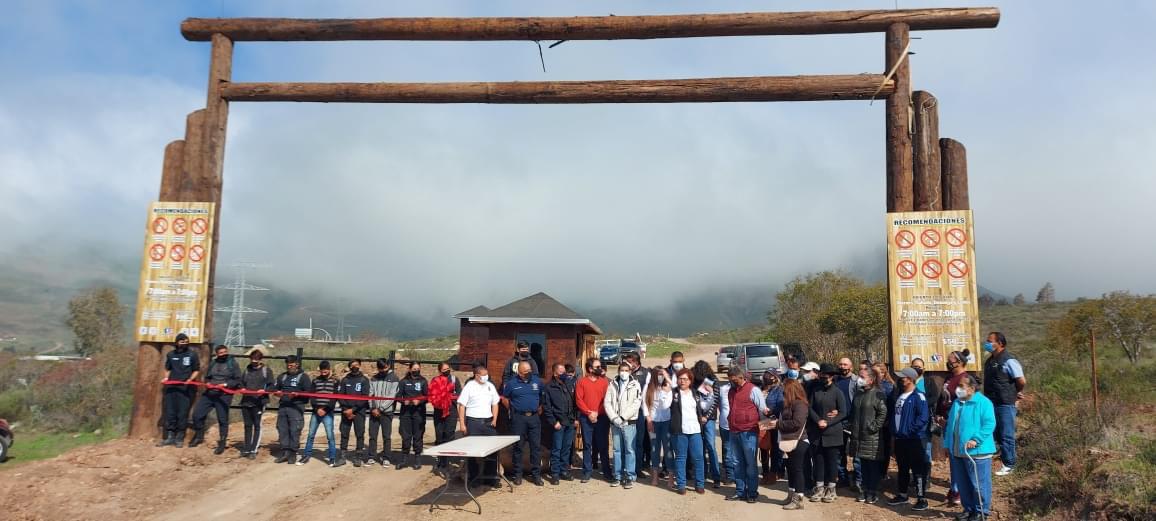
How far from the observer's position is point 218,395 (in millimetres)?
10648

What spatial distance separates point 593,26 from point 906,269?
5809 mm

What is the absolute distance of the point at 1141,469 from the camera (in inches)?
282

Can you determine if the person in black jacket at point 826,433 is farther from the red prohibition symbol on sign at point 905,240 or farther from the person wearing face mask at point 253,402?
the person wearing face mask at point 253,402

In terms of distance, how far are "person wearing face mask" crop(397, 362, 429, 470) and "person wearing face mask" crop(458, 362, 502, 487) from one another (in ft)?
3.67

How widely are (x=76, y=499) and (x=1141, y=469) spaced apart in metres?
12.0

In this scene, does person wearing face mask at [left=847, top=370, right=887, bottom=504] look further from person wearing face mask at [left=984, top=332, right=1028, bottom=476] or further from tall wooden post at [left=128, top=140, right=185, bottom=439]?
tall wooden post at [left=128, top=140, right=185, bottom=439]

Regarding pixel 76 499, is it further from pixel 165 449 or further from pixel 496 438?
pixel 496 438

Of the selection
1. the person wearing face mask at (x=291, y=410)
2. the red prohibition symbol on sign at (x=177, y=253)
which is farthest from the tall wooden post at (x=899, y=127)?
the red prohibition symbol on sign at (x=177, y=253)

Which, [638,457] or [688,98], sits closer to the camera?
[638,457]

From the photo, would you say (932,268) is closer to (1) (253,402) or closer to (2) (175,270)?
(1) (253,402)

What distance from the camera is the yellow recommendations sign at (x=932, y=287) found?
31.3 ft

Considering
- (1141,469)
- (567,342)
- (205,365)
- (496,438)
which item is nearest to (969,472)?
(1141,469)

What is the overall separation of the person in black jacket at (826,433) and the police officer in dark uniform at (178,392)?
926 centimetres

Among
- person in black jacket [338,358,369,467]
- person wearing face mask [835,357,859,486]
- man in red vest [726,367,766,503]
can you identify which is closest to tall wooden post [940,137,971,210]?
person wearing face mask [835,357,859,486]
